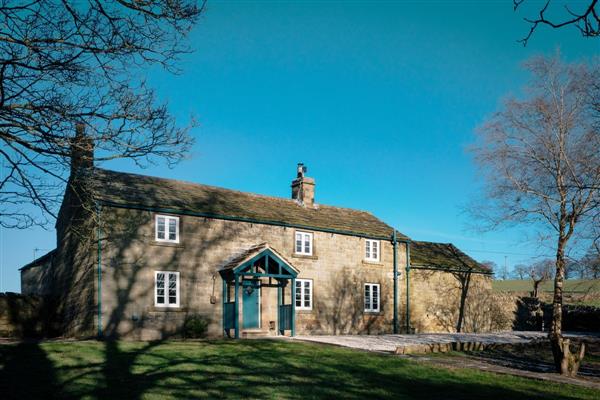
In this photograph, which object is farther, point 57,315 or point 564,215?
point 564,215

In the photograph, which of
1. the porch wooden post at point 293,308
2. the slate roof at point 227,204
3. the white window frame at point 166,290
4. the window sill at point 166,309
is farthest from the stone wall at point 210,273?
the porch wooden post at point 293,308

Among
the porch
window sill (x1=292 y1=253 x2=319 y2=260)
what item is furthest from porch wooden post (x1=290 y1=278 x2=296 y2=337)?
window sill (x1=292 y1=253 x2=319 y2=260)

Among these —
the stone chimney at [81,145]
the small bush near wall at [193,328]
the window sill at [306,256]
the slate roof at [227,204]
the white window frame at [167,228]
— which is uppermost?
the slate roof at [227,204]

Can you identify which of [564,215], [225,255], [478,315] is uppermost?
[564,215]

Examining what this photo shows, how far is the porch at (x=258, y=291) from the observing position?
84.5 ft

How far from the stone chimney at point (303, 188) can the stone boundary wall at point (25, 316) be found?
48.1 feet

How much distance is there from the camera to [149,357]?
16438 millimetres

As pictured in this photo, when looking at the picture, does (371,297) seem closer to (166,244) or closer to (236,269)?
(236,269)

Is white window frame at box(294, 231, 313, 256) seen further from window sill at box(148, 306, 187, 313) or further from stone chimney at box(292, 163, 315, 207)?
window sill at box(148, 306, 187, 313)

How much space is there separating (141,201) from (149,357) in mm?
9378

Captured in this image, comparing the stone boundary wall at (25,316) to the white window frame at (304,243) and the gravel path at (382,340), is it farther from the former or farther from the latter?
the white window frame at (304,243)

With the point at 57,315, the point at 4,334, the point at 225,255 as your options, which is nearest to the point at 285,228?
the point at 225,255

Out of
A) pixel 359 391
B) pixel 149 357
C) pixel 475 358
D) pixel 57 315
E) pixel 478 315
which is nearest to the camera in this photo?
pixel 359 391

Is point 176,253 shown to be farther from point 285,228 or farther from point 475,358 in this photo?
point 475,358
